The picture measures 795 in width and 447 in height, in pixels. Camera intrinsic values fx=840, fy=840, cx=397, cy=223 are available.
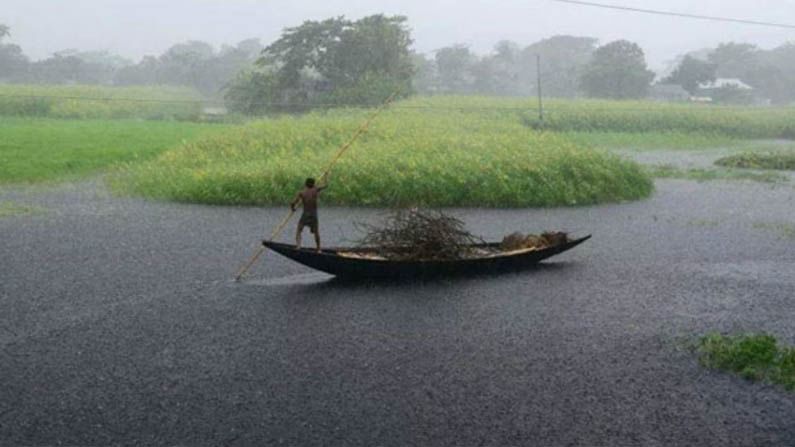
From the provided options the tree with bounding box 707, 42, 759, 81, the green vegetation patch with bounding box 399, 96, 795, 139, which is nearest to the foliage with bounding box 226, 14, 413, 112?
the green vegetation patch with bounding box 399, 96, 795, 139

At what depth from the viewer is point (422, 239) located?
10.3 m

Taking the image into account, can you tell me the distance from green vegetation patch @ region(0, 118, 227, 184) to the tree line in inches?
335

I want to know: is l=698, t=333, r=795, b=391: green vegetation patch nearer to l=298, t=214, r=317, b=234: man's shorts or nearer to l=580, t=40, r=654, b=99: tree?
l=298, t=214, r=317, b=234: man's shorts

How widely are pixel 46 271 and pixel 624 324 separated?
271 inches

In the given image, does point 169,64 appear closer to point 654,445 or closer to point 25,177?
point 25,177

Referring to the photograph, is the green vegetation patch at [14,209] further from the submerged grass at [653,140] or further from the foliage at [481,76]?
the foliage at [481,76]

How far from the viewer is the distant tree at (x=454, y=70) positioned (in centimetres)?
6488

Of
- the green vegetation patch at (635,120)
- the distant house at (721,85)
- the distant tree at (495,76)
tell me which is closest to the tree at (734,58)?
the distant house at (721,85)

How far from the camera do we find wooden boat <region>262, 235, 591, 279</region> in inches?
371

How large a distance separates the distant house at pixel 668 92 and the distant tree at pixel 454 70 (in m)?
14.6

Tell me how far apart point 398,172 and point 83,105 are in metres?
25.5

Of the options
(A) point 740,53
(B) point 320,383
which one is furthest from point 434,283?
(A) point 740,53

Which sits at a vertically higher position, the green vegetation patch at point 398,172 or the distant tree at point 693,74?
the distant tree at point 693,74

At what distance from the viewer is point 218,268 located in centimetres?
1079
